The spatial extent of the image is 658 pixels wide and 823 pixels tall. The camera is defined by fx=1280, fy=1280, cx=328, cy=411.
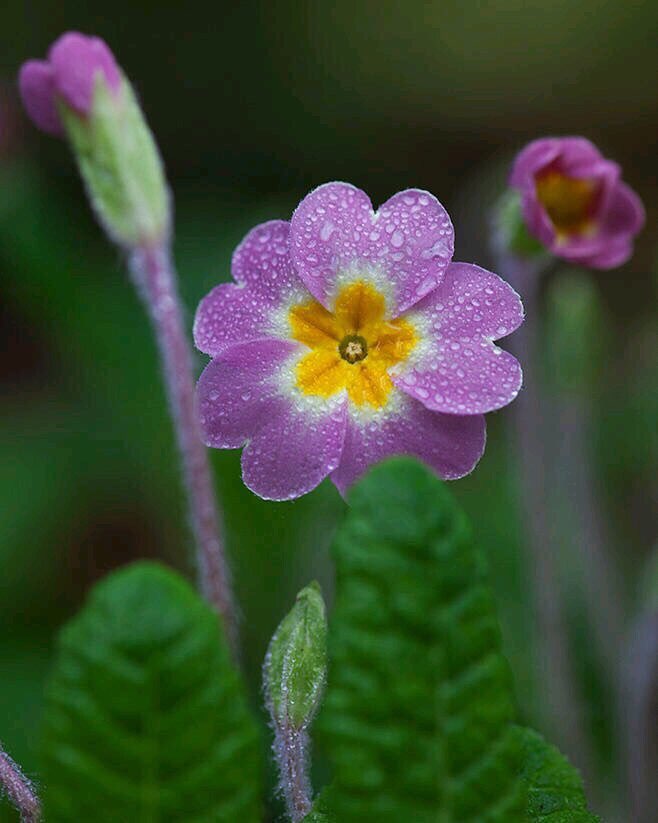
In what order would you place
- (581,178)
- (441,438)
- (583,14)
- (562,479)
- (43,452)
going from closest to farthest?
→ (441,438) → (581,178) → (562,479) → (43,452) → (583,14)

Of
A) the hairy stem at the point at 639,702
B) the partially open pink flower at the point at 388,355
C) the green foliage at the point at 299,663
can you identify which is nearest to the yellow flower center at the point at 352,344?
the partially open pink flower at the point at 388,355

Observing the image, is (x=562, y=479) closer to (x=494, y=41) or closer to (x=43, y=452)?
(x=43, y=452)

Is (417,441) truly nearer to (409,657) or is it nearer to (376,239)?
(376,239)

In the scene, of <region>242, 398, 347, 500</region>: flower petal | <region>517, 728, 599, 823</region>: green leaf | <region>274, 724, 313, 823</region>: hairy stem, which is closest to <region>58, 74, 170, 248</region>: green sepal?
<region>242, 398, 347, 500</region>: flower petal

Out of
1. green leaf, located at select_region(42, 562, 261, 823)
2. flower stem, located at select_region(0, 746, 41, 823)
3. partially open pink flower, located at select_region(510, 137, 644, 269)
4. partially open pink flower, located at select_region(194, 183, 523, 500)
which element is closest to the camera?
green leaf, located at select_region(42, 562, 261, 823)

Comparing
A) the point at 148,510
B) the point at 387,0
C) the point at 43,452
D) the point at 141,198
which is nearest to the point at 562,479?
the point at 148,510

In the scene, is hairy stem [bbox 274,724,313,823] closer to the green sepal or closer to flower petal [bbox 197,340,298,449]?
flower petal [bbox 197,340,298,449]

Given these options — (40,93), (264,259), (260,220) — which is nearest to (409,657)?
(264,259)
